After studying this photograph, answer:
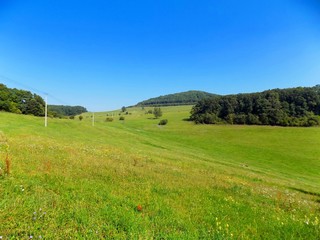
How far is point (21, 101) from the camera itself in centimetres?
8188

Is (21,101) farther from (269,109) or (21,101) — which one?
(269,109)

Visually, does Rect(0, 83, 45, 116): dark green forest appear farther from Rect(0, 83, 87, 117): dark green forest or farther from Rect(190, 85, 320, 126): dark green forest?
Rect(190, 85, 320, 126): dark green forest

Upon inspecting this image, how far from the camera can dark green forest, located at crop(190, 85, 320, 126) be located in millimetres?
89925

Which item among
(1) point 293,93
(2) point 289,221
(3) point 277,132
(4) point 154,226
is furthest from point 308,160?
(1) point 293,93

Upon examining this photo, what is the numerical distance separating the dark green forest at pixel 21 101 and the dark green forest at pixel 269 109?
71529 mm

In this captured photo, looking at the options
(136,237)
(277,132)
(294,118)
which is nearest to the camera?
(136,237)

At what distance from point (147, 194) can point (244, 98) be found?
355ft

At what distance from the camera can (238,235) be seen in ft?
15.8

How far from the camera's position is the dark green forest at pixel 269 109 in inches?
3540

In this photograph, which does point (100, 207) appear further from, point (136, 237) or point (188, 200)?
point (188, 200)

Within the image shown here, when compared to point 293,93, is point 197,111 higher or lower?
lower

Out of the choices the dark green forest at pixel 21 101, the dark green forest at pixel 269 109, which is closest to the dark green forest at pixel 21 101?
the dark green forest at pixel 21 101

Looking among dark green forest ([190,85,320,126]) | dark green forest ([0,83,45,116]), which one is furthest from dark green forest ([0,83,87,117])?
dark green forest ([190,85,320,126])

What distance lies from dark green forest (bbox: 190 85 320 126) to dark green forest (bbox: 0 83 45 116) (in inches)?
2816
